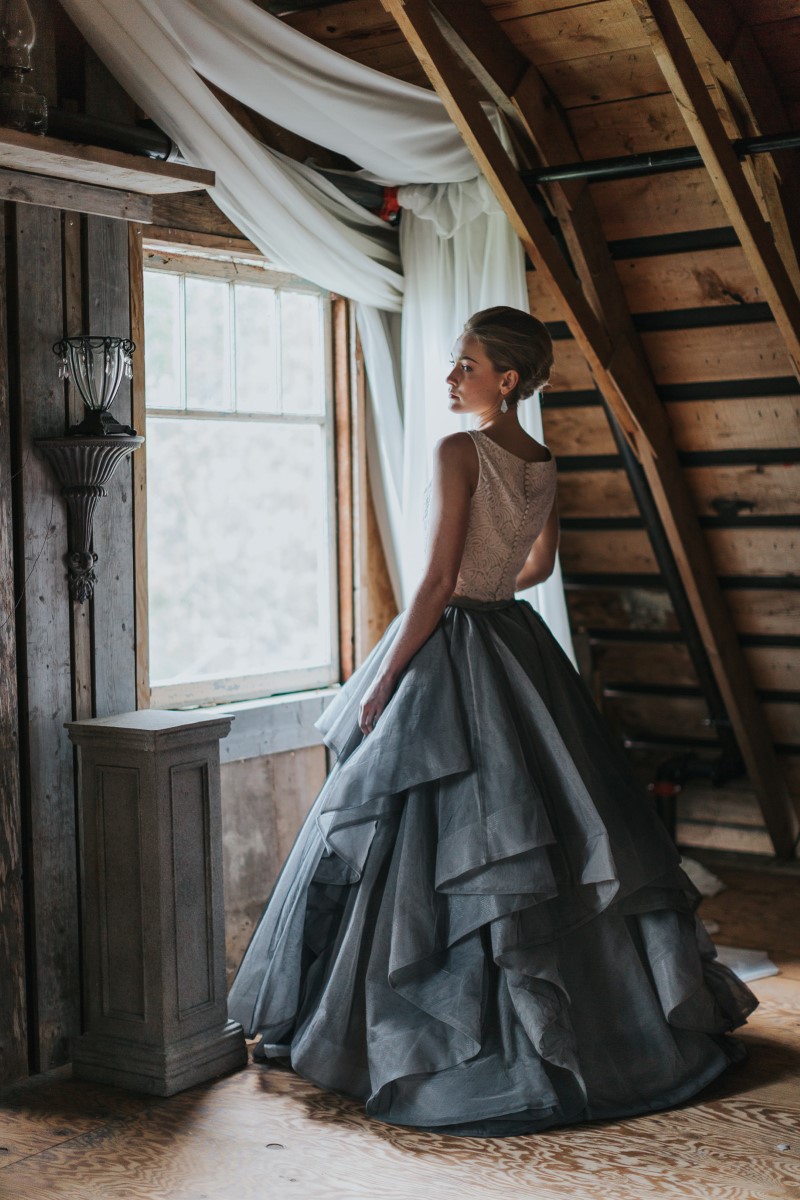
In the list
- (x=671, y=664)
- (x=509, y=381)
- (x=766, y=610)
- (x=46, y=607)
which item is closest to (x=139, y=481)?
Answer: (x=46, y=607)

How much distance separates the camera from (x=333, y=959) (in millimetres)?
2955

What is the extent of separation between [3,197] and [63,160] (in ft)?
0.50

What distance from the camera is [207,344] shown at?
373 centimetres

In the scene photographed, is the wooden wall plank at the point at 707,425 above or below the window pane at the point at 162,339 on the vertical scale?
below

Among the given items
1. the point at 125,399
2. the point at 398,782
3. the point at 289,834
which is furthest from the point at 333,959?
the point at 125,399

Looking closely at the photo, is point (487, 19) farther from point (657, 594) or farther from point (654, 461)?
point (657, 594)

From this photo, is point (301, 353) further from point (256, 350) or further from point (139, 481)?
point (139, 481)

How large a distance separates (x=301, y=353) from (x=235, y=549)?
675mm

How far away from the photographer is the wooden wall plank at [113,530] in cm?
318

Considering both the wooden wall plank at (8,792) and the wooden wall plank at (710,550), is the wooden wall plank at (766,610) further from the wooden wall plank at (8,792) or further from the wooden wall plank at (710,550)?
the wooden wall plank at (8,792)

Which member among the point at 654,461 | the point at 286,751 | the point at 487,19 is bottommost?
the point at 286,751

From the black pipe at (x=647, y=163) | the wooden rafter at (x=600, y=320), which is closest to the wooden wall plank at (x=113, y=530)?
the wooden rafter at (x=600, y=320)

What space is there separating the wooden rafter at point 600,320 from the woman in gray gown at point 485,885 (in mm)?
573

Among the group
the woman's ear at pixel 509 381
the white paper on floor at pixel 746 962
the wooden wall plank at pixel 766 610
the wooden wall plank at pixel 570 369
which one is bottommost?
the white paper on floor at pixel 746 962
